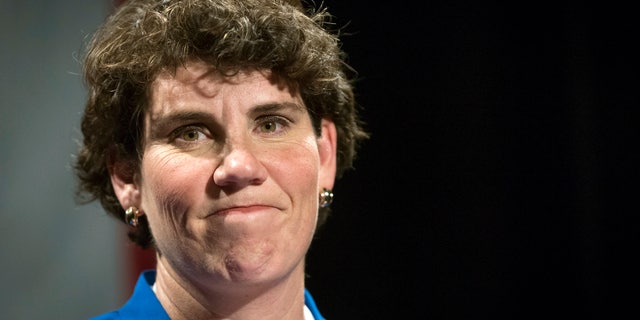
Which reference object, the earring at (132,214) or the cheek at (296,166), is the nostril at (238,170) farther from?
the earring at (132,214)

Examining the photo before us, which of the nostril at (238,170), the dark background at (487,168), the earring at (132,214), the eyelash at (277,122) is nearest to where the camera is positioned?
the nostril at (238,170)

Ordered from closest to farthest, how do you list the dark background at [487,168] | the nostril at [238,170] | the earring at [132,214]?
the nostril at [238,170]
the earring at [132,214]
the dark background at [487,168]

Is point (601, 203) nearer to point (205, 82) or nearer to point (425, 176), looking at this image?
point (425, 176)

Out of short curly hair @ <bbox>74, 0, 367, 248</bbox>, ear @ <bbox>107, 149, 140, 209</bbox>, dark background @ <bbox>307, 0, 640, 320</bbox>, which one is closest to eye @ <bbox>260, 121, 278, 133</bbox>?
short curly hair @ <bbox>74, 0, 367, 248</bbox>

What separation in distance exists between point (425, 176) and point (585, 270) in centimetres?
53

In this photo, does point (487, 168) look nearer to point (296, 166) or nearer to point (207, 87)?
point (296, 166)

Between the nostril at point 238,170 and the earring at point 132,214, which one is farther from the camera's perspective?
the earring at point 132,214

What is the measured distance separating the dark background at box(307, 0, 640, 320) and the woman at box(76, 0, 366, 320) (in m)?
0.79

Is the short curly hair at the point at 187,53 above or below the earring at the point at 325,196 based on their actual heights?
above

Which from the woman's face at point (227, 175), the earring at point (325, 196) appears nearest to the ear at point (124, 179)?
the woman's face at point (227, 175)

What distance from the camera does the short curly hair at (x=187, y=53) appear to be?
175 cm

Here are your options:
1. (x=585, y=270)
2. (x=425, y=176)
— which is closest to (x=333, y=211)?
(x=425, y=176)

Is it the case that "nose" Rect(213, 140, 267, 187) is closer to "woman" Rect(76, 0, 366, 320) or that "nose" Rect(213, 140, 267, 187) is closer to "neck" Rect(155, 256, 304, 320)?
"woman" Rect(76, 0, 366, 320)

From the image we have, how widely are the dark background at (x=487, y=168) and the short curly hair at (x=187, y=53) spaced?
0.70m
